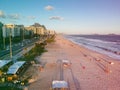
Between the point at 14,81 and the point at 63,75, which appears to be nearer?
the point at 14,81

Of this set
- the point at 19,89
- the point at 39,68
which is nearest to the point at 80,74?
the point at 39,68

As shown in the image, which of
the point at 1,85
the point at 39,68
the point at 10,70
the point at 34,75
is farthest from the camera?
the point at 39,68

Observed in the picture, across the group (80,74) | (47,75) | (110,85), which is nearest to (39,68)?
(47,75)

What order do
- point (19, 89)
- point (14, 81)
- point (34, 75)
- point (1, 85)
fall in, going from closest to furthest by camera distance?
point (19, 89) < point (1, 85) < point (14, 81) < point (34, 75)

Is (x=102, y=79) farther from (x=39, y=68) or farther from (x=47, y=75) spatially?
(x=39, y=68)

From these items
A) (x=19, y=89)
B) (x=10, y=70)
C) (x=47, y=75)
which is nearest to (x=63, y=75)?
(x=47, y=75)

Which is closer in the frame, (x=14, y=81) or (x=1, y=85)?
(x=1, y=85)

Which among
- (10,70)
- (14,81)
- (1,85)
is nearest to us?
(1,85)

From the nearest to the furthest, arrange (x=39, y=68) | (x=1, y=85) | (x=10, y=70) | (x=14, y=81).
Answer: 1. (x=1, y=85)
2. (x=14, y=81)
3. (x=10, y=70)
4. (x=39, y=68)

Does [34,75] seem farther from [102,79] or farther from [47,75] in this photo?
[102,79]
